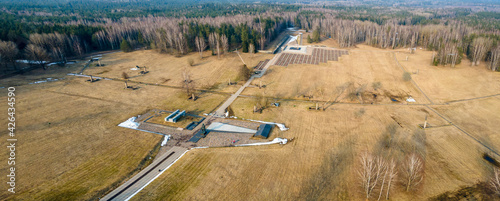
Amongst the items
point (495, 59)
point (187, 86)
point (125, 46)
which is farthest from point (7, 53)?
point (495, 59)

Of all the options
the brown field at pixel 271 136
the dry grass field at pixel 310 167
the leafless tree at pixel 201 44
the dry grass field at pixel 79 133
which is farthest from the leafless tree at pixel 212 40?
the dry grass field at pixel 310 167

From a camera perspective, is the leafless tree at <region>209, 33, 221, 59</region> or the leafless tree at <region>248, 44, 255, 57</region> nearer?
the leafless tree at <region>248, 44, 255, 57</region>

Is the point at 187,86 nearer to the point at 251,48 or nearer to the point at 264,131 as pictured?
the point at 264,131

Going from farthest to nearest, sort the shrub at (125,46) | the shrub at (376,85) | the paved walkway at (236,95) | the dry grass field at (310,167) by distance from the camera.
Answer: the shrub at (125,46), the shrub at (376,85), the paved walkway at (236,95), the dry grass field at (310,167)

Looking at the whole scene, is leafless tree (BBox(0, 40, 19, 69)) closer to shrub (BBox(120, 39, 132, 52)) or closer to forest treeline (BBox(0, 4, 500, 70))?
forest treeline (BBox(0, 4, 500, 70))

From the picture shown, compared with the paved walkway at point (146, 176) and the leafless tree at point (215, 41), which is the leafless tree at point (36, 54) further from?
the paved walkway at point (146, 176)

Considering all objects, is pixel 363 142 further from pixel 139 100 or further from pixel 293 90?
pixel 139 100

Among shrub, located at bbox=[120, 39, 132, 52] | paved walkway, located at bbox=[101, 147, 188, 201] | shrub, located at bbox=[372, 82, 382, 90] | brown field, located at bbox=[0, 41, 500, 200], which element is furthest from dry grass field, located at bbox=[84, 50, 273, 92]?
shrub, located at bbox=[372, 82, 382, 90]
